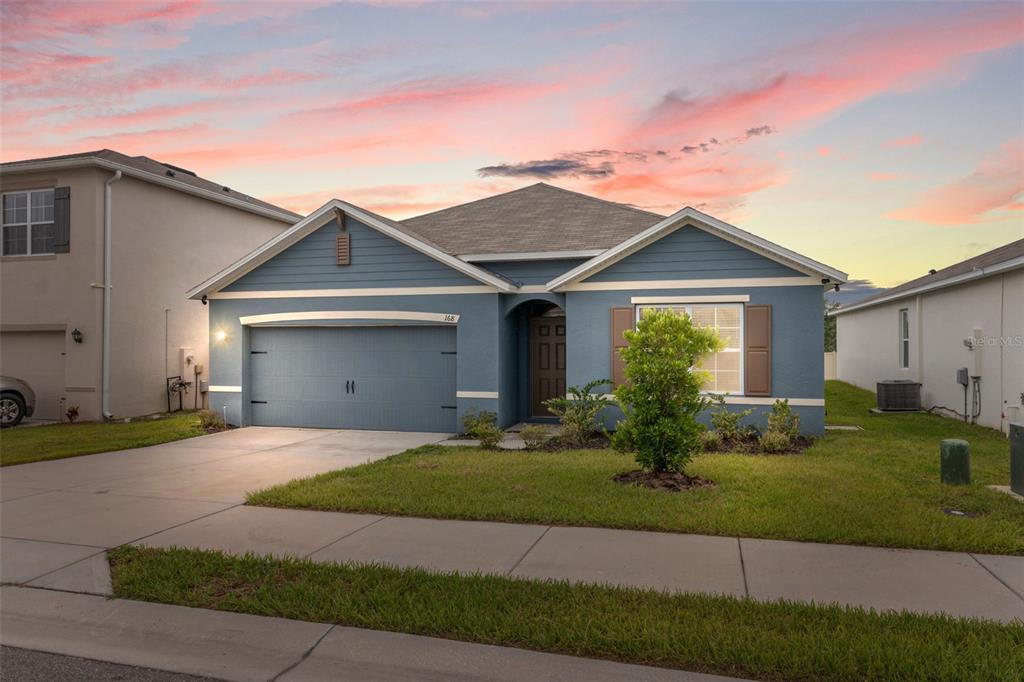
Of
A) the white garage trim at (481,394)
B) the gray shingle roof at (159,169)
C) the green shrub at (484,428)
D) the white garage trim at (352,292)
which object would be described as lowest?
the green shrub at (484,428)

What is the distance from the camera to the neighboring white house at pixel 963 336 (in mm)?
12586

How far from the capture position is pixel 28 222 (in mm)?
16453

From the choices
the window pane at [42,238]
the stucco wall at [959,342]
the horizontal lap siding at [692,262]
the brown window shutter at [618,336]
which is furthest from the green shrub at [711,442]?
the window pane at [42,238]

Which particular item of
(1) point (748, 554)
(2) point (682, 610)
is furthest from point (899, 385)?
(2) point (682, 610)

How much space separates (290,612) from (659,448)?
5014mm

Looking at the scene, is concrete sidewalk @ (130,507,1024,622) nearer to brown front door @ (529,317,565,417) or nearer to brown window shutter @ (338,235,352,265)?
brown window shutter @ (338,235,352,265)

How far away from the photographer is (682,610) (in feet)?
14.8

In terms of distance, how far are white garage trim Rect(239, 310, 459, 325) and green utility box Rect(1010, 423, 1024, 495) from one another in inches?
370

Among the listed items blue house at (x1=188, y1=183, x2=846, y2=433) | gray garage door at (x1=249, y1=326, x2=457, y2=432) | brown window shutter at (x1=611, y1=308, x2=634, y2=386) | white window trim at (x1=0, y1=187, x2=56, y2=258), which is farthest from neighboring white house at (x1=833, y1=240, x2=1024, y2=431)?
white window trim at (x1=0, y1=187, x2=56, y2=258)

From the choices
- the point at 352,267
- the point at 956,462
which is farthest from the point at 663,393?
the point at 352,267

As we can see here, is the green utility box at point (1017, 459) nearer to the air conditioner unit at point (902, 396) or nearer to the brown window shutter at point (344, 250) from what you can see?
the air conditioner unit at point (902, 396)

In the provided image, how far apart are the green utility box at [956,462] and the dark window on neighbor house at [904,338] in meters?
12.4

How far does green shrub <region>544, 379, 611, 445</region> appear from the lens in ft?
39.9

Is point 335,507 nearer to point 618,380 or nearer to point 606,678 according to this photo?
Answer: point 606,678
